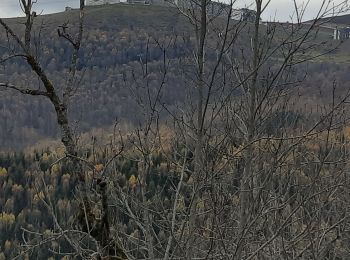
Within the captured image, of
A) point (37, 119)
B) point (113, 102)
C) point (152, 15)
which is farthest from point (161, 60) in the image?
point (152, 15)

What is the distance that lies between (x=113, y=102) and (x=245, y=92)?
79281 mm

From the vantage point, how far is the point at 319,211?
13.8 feet

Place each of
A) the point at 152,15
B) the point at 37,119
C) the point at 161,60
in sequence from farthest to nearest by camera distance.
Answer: the point at 152,15, the point at 37,119, the point at 161,60

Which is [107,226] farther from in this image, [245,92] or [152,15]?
[152,15]

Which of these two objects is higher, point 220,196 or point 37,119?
point 220,196

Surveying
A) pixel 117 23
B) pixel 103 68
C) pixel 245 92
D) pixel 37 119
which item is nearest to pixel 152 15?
pixel 117 23

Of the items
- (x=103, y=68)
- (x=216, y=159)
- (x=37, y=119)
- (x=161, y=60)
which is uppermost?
(x=161, y=60)

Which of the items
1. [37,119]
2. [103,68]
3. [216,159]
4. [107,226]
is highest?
[216,159]

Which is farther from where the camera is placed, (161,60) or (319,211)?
(161,60)

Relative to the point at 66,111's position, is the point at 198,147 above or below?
below

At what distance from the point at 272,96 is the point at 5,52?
9.12ft

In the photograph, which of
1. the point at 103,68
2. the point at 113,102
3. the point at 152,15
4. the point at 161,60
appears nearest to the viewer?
the point at 161,60

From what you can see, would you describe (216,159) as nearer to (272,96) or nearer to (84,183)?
(84,183)

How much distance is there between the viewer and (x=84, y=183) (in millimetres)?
4004
